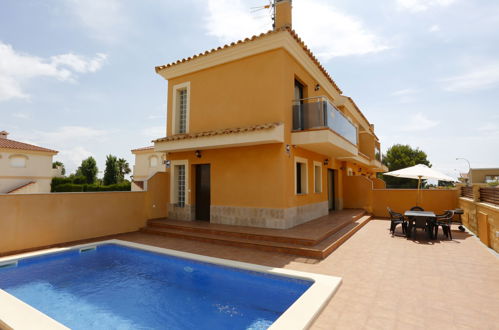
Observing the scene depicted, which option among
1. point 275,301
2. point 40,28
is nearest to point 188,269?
point 275,301

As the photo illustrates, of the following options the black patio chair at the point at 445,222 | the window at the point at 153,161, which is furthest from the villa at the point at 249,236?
the window at the point at 153,161

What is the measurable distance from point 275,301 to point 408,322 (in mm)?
2251

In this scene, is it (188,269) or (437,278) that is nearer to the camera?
(437,278)

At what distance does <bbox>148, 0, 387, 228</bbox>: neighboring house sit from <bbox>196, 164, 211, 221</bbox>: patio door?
49 millimetres

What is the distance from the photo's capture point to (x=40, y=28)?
9.46 meters

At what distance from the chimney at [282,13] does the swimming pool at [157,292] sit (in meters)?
10.4

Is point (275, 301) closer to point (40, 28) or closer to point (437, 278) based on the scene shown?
point (437, 278)

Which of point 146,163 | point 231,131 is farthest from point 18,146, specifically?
point 231,131

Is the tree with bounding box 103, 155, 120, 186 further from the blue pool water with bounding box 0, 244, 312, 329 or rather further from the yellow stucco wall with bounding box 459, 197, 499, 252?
the yellow stucco wall with bounding box 459, 197, 499, 252

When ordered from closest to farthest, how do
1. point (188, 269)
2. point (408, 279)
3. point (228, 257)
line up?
point (408, 279) → point (188, 269) → point (228, 257)

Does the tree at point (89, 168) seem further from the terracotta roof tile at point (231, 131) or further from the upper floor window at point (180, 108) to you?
the terracotta roof tile at point (231, 131)

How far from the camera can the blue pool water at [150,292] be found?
435cm

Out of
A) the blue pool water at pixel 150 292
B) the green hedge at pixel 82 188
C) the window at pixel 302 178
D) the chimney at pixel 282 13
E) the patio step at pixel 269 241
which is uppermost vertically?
the chimney at pixel 282 13

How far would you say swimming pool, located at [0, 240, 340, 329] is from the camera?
13.8ft
